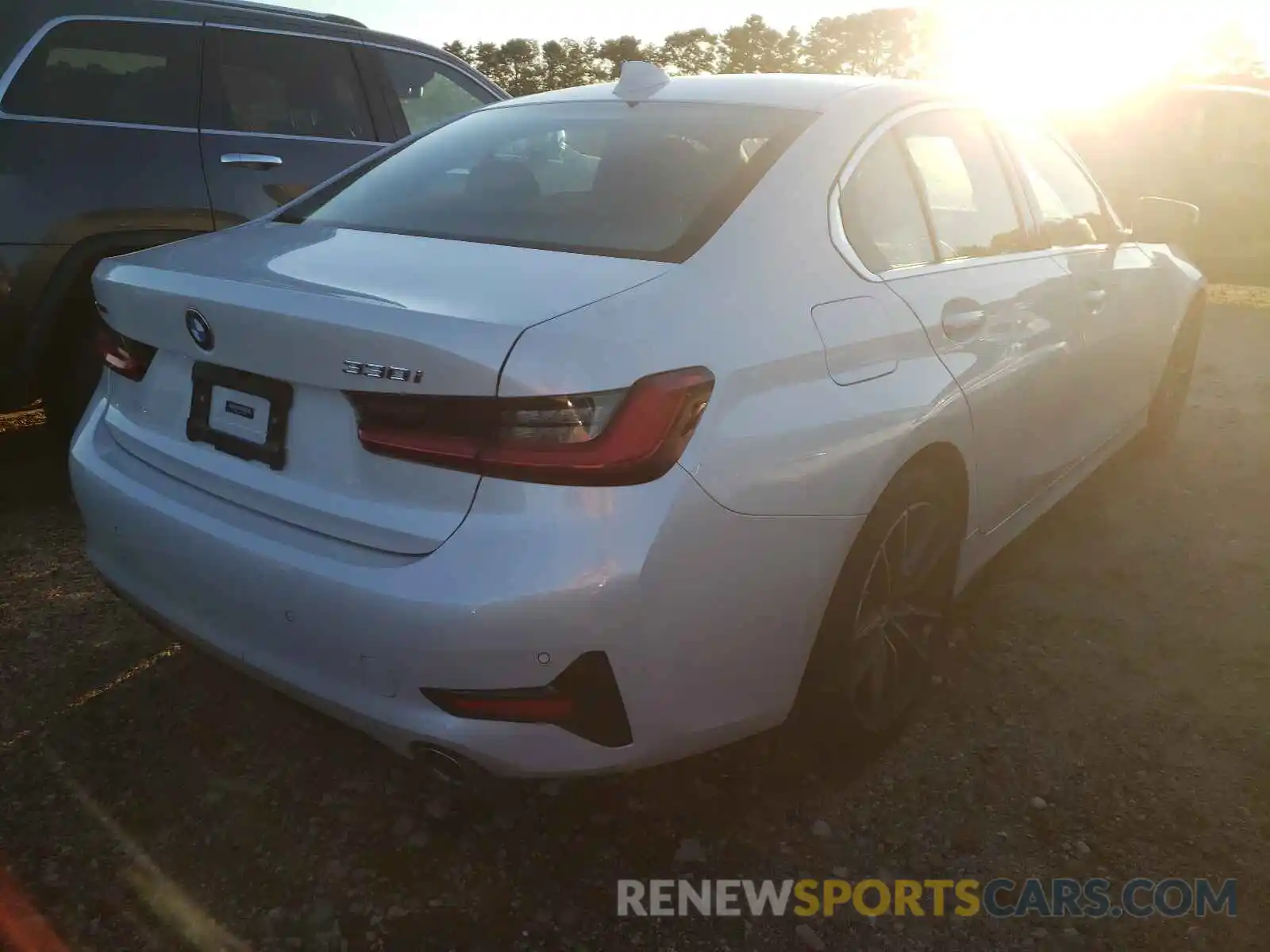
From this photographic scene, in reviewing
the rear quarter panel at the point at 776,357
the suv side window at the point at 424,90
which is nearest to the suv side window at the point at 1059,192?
the rear quarter panel at the point at 776,357

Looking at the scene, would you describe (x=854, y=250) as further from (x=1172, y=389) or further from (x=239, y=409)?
(x=1172, y=389)

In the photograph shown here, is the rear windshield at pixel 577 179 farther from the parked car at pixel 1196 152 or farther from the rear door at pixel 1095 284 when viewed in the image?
the parked car at pixel 1196 152

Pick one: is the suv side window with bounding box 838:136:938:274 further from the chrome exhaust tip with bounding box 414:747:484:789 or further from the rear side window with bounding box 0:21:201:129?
the rear side window with bounding box 0:21:201:129

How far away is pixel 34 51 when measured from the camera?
3703 millimetres

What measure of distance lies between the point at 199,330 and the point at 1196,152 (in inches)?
394

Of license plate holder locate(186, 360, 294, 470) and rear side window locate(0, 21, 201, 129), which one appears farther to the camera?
rear side window locate(0, 21, 201, 129)

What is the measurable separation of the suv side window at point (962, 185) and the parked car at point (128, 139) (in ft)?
8.74

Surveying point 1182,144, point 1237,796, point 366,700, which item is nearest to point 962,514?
point 1237,796

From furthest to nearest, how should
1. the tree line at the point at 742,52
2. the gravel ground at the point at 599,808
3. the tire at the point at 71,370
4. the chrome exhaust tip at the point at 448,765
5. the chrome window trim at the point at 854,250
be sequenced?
the tree line at the point at 742,52 → the tire at the point at 71,370 → the chrome window trim at the point at 854,250 → the gravel ground at the point at 599,808 → the chrome exhaust tip at the point at 448,765

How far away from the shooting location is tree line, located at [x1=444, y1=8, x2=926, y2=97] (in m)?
44.3

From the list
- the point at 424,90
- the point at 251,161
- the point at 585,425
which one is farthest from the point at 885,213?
the point at 424,90

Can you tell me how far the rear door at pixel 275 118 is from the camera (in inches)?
163

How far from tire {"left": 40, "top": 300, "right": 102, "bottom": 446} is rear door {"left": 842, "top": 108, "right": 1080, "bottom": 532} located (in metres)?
2.83

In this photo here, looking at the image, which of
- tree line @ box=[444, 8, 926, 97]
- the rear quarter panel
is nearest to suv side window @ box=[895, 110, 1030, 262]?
the rear quarter panel
